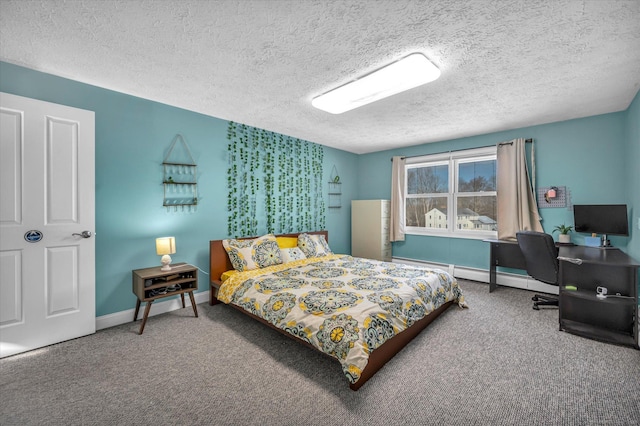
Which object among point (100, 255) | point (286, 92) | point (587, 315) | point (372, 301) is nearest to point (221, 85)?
point (286, 92)

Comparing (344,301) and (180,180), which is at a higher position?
(180,180)

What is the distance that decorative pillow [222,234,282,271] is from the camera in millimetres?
3357

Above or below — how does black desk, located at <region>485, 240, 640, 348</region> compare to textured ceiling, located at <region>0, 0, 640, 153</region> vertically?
below

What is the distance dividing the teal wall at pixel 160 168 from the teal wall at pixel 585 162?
1 cm

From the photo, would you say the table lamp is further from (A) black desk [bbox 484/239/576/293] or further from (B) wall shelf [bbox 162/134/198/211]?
(A) black desk [bbox 484/239/576/293]

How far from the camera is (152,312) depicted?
2.99 meters

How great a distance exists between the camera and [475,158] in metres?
4.43

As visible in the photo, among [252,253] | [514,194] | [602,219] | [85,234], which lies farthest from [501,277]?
[85,234]

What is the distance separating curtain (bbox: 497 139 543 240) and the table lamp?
4.57 meters

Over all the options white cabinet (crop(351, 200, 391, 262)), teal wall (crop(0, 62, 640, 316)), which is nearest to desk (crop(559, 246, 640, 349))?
teal wall (crop(0, 62, 640, 316))

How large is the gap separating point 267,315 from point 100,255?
186 cm

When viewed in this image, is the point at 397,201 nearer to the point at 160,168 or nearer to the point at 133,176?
the point at 160,168

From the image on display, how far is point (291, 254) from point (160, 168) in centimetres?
197

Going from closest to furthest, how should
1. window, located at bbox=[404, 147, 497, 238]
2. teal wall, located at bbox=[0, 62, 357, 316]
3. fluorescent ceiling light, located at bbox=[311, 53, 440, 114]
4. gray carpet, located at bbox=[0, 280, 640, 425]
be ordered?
gray carpet, located at bbox=[0, 280, 640, 425], fluorescent ceiling light, located at bbox=[311, 53, 440, 114], teal wall, located at bbox=[0, 62, 357, 316], window, located at bbox=[404, 147, 497, 238]
